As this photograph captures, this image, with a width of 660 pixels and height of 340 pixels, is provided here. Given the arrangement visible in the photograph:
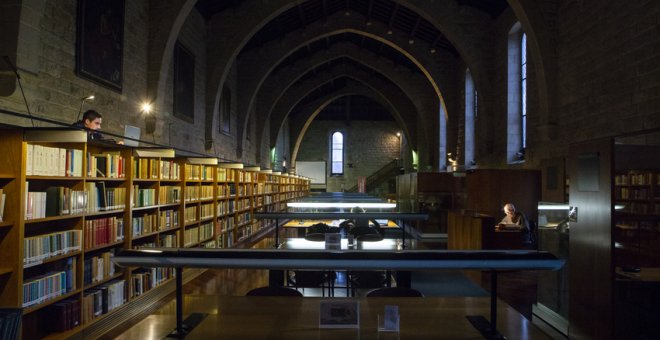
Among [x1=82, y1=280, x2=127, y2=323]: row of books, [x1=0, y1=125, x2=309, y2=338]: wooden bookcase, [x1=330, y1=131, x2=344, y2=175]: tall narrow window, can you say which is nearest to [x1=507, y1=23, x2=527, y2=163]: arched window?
[x1=0, y1=125, x2=309, y2=338]: wooden bookcase

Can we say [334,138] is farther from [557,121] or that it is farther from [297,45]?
[557,121]

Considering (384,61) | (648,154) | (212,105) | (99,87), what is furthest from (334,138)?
(648,154)

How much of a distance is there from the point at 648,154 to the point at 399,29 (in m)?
10.9

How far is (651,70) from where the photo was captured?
5109 mm

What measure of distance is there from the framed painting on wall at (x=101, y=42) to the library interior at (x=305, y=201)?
30 millimetres

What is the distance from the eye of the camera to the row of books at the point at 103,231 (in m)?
3.99

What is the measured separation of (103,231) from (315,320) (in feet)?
10.0

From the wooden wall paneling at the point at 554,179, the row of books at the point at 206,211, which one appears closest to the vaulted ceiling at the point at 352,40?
the row of books at the point at 206,211

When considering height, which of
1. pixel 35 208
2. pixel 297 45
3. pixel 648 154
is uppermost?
pixel 297 45

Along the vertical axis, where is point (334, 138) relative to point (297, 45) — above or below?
below

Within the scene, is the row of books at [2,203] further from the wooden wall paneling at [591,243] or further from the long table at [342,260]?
the wooden wall paneling at [591,243]

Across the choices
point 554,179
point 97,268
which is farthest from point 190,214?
point 554,179

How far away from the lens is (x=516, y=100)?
996 cm

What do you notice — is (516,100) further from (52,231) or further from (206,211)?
(52,231)
